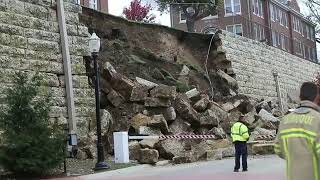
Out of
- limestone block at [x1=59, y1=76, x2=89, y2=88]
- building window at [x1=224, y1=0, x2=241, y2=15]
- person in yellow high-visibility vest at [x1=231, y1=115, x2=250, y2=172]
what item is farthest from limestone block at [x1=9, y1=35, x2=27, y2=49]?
building window at [x1=224, y1=0, x2=241, y2=15]

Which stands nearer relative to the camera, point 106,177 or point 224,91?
point 106,177

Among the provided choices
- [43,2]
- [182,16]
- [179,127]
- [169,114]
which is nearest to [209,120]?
[179,127]

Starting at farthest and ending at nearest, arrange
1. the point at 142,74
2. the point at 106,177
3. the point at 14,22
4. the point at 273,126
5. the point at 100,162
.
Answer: the point at 273,126
the point at 142,74
the point at 14,22
the point at 100,162
the point at 106,177

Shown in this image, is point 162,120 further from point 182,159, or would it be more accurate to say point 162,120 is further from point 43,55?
point 43,55

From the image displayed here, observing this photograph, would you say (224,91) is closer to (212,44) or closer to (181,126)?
(212,44)

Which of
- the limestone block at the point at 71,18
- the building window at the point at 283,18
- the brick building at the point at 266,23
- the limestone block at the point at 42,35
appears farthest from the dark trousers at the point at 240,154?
the building window at the point at 283,18

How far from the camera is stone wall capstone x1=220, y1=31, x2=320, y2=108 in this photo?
33.9 meters

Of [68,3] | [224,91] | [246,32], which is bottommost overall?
[224,91]

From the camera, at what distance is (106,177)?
48.2ft

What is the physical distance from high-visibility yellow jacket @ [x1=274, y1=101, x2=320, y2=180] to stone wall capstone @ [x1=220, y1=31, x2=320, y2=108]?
28060mm

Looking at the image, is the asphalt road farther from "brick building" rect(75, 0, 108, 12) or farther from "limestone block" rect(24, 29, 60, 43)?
"brick building" rect(75, 0, 108, 12)

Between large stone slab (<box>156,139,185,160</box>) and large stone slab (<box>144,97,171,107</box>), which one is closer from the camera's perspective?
large stone slab (<box>156,139,185,160</box>)

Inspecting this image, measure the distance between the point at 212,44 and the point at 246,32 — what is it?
1592 cm

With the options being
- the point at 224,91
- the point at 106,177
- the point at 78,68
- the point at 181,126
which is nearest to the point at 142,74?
the point at 181,126
